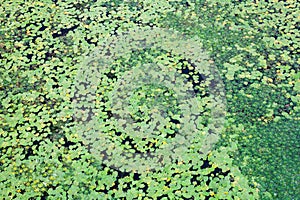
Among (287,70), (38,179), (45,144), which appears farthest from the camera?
(287,70)

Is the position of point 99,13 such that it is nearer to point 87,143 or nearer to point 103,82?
point 103,82

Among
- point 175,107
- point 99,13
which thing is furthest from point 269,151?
point 99,13

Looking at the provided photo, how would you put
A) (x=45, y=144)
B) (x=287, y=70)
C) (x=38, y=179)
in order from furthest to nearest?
(x=287, y=70)
(x=45, y=144)
(x=38, y=179)

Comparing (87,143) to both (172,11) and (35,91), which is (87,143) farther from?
(172,11)

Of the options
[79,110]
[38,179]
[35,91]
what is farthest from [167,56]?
[38,179]

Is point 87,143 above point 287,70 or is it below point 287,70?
below

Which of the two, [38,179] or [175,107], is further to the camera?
[175,107]

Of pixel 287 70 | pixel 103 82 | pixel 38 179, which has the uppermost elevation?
pixel 287 70
